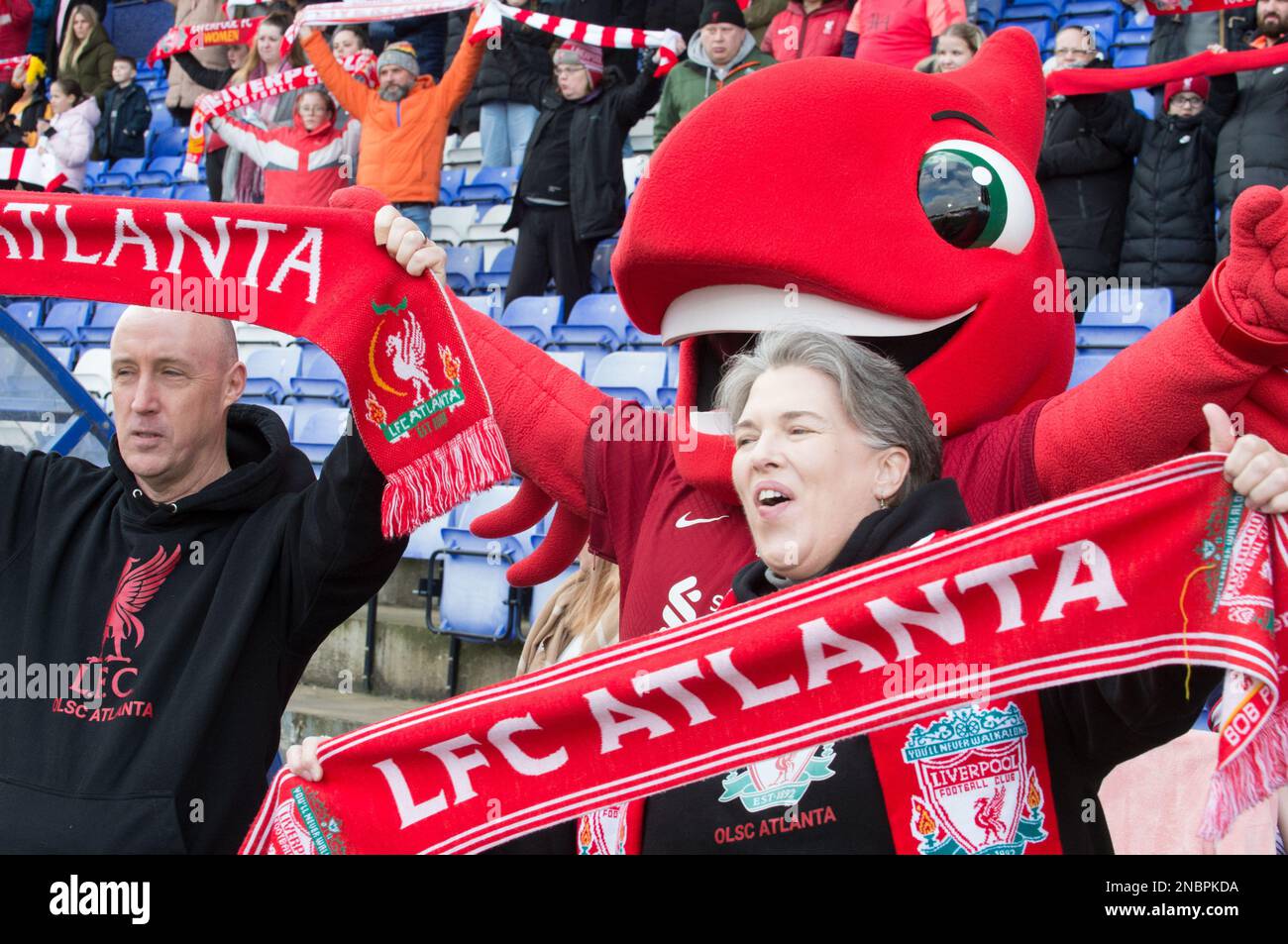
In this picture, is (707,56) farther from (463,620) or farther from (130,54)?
(130,54)

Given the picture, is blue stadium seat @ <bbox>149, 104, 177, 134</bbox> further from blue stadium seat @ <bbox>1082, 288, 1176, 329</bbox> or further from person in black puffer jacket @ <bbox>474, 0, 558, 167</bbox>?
blue stadium seat @ <bbox>1082, 288, 1176, 329</bbox>

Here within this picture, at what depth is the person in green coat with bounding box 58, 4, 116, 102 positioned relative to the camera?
1184 centimetres

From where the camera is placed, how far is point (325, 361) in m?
7.89

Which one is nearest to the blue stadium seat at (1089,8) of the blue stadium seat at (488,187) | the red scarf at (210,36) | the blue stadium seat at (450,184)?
the blue stadium seat at (488,187)

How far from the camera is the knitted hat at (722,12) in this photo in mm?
Answer: 6480

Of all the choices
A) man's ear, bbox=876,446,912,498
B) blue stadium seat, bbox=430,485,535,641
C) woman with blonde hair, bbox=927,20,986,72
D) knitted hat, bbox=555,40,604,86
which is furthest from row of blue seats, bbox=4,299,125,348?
man's ear, bbox=876,446,912,498

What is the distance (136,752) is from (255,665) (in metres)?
0.23

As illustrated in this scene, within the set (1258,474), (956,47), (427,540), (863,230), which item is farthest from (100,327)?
(1258,474)

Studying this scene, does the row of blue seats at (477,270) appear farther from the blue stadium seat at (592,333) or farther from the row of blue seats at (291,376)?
the blue stadium seat at (592,333)

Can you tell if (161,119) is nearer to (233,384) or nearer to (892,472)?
(233,384)

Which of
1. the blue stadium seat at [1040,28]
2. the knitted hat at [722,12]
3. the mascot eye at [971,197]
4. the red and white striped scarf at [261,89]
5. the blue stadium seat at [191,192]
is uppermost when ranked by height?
the blue stadium seat at [191,192]

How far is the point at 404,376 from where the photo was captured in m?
2.35

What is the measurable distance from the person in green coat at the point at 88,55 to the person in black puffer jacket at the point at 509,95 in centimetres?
475

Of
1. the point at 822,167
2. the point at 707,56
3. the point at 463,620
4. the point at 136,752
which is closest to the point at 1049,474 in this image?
the point at 822,167
